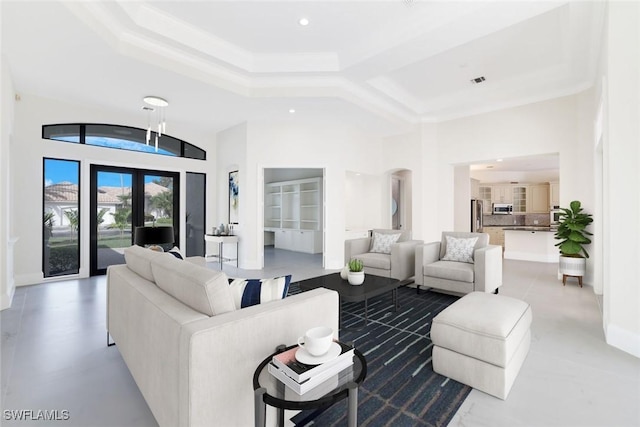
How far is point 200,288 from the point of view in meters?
1.54

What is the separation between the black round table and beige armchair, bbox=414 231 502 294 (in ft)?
10.1

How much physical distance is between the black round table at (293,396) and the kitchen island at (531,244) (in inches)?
302

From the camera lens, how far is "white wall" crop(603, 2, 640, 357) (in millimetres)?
2570

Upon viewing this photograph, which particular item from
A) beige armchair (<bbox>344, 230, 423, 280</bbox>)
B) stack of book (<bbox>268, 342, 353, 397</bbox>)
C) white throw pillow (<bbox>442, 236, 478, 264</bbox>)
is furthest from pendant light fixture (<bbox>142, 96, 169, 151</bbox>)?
white throw pillow (<bbox>442, 236, 478, 264</bbox>)

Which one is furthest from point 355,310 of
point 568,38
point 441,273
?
point 568,38

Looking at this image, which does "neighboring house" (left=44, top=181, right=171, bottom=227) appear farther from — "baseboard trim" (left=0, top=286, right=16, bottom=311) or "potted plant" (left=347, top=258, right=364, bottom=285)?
"potted plant" (left=347, top=258, right=364, bottom=285)

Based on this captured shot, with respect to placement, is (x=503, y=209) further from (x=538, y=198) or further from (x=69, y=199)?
(x=69, y=199)

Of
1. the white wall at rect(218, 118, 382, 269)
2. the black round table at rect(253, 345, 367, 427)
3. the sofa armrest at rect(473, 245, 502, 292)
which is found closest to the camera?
the black round table at rect(253, 345, 367, 427)

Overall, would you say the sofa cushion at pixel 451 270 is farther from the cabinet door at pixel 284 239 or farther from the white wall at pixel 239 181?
the cabinet door at pixel 284 239

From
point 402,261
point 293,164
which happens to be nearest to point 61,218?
point 293,164

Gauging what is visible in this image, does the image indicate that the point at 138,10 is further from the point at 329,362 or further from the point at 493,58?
the point at 493,58

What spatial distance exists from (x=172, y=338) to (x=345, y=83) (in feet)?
14.9

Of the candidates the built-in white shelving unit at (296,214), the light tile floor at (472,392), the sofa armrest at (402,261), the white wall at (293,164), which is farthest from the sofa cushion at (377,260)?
the built-in white shelving unit at (296,214)

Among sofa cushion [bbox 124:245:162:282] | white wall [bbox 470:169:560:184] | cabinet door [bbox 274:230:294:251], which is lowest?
cabinet door [bbox 274:230:294:251]
